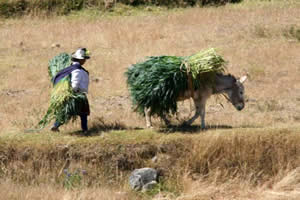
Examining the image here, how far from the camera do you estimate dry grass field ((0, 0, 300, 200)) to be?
10422 mm

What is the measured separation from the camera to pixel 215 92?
11.1 m

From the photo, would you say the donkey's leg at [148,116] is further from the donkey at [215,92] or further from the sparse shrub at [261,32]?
the sparse shrub at [261,32]

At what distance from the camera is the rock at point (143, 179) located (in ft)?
33.5

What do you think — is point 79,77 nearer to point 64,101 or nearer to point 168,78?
point 64,101

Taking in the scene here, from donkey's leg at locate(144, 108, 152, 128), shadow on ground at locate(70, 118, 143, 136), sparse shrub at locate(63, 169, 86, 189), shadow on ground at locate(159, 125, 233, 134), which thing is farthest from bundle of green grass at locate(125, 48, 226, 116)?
sparse shrub at locate(63, 169, 86, 189)

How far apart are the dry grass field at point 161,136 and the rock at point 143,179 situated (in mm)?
133

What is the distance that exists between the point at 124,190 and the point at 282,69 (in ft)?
24.0

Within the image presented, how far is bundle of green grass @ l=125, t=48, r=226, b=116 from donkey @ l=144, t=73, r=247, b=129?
0.12 metres

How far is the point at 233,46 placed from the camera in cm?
1789

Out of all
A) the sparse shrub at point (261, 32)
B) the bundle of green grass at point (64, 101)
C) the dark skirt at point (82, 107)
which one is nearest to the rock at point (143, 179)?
the dark skirt at point (82, 107)

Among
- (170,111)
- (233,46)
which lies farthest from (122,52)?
(170,111)

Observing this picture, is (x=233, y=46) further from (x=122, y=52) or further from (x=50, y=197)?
(x=50, y=197)

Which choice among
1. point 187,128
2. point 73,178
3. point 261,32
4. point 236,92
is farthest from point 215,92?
point 261,32

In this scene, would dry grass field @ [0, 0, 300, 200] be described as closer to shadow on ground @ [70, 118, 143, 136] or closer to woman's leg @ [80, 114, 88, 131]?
shadow on ground @ [70, 118, 143, 136]
